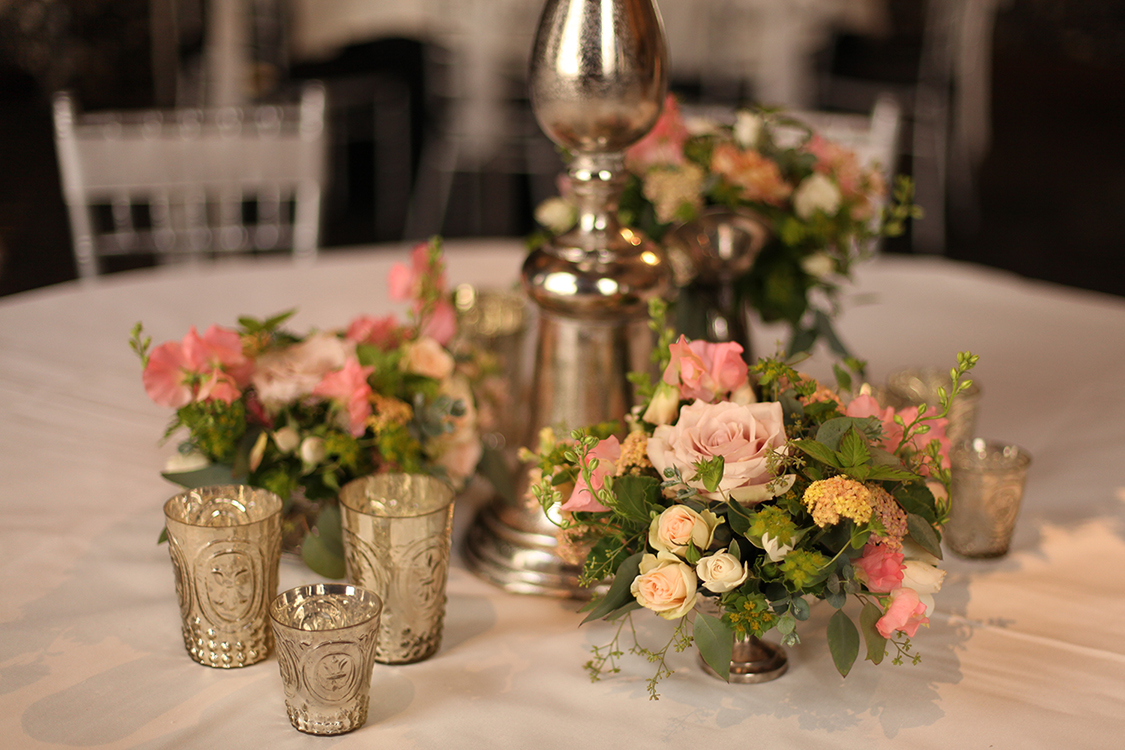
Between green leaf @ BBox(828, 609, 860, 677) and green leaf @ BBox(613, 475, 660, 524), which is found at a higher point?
green leaf @ BBox(613, 475, 660, 524)

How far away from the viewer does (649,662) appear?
0.77 metres

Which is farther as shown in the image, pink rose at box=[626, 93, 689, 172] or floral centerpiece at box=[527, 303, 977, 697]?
pink rose at box=[626, 93, 689, 172]

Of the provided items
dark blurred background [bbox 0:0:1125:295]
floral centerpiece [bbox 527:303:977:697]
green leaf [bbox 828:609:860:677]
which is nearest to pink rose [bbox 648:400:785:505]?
floral centerpiece [bbox 527:303:977:697]

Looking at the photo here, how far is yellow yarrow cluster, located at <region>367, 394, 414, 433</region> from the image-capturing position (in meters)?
0.84

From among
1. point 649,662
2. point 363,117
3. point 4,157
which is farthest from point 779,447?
point 4,157

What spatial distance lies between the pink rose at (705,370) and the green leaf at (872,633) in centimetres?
18

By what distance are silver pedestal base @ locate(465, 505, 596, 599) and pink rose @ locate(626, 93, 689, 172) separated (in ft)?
1.48

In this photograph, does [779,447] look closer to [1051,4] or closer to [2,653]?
[2,653]

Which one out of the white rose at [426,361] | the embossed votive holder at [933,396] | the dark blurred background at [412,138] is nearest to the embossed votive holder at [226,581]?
the white rose at [426,361]

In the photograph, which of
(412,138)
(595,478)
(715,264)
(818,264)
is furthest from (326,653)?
(412,138)

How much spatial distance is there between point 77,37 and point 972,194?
449 centimetres

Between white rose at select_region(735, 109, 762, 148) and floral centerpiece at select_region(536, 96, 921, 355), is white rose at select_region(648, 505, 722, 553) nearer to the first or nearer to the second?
floral centerpiece at select_region(536, 96, 921, 355)

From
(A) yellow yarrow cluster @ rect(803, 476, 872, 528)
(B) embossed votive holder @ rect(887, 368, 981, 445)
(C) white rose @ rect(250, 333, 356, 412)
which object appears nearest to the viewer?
(A) yellow yarrow cluster @ rect(803, 476, 872, 528)

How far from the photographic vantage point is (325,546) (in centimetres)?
83
